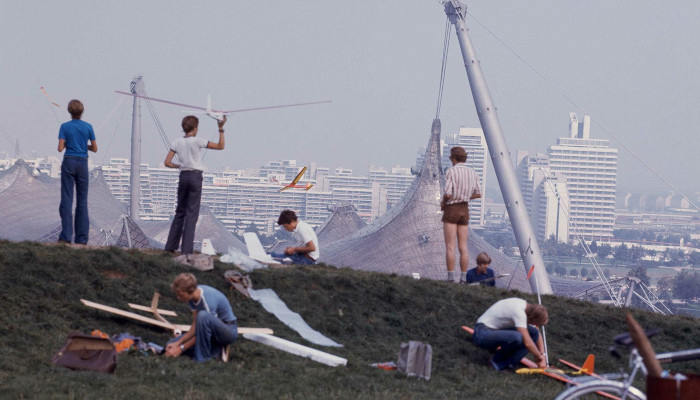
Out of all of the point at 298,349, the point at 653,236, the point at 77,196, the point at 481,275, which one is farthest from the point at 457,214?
the point at 653,236

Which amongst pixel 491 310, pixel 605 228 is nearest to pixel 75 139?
pixel 491 310

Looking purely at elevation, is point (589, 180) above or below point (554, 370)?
above

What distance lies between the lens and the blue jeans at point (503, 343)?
9.72 metres

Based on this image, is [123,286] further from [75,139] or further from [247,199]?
[247,199]

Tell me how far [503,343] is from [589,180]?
12889cm

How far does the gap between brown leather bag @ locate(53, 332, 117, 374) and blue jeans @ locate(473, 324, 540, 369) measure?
12.7 ft

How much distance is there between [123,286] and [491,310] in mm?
3851

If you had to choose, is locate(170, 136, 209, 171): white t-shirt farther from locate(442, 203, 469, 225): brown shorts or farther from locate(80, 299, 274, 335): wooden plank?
locate(442, 203, 469, 225): brown shorts

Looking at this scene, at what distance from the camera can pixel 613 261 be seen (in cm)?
10212

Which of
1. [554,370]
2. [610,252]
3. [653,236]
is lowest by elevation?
[610,252]

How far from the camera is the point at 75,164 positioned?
11867mm

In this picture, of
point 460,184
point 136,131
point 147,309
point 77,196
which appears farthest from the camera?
point 136,131

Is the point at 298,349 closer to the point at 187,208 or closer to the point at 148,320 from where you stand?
the point at 148,320

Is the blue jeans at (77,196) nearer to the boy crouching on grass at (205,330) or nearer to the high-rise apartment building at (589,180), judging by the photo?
the boy crouching on grass at (205,330)
